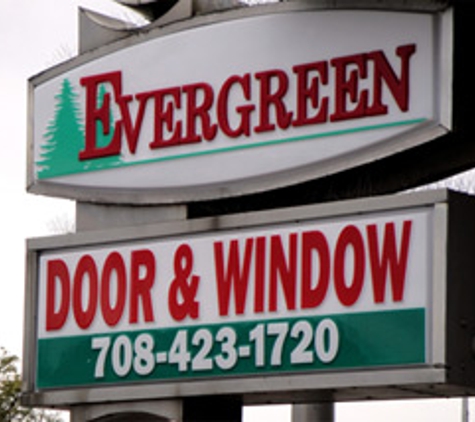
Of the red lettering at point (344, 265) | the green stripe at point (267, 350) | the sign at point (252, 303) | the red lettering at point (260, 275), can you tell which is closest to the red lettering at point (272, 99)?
the sign at point (252, 303)

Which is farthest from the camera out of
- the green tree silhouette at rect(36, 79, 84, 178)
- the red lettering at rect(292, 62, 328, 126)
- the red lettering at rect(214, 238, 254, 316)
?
the green tree silhouette at rect(36, 79, 84, 178)

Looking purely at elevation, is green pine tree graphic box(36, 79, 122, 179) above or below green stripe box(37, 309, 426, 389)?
above

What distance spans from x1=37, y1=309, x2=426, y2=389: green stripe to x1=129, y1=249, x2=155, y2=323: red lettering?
0.22 metres

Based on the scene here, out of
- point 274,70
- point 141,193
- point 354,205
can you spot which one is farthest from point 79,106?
point 354,205

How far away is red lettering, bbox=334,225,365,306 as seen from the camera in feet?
54.4

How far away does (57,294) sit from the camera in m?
18.8

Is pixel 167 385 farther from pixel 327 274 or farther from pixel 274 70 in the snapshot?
pixel 274 70

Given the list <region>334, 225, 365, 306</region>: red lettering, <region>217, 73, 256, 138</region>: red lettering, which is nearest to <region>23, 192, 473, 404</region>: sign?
<region>334, 225, 365, 306</region>: red lettering

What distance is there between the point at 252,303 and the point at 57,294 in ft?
8.14

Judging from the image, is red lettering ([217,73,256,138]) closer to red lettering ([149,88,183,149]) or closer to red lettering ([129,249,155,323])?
red lettering ([149,88,183,149])

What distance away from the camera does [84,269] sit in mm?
18625

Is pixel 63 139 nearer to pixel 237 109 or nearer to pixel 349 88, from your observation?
pixel 237 109

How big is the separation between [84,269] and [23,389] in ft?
4.68

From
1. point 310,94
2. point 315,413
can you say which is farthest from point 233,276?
point 315,413
